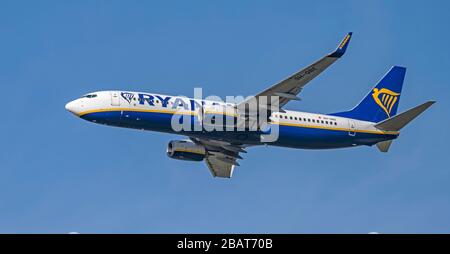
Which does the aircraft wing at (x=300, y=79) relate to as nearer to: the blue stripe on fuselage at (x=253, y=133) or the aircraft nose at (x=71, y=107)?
the blue stripe on fuselage at (x=253, y=133)

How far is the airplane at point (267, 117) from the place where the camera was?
6219cm

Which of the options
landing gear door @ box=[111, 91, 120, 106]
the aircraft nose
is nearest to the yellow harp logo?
landing gear door @ box=[111, 91, 120, 106]

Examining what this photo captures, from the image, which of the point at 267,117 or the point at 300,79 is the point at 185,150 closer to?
the point at 267,117

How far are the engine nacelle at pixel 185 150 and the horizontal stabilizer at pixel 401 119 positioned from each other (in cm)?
1624

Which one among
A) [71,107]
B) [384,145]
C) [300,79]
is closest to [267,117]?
[300,79]

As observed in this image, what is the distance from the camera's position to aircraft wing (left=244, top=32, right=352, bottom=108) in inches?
2219

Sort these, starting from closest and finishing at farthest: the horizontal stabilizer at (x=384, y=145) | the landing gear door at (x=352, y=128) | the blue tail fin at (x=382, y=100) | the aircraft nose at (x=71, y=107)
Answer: the aircraft nose at (x=71, y=107), the landing gear door at (x=352, y=128), the horizontal stabilizer at (x=384, y=145), the blue tail fin at (x=382, y=100)

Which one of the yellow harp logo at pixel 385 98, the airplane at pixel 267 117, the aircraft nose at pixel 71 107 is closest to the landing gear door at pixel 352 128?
the airplane at pixel 267 117

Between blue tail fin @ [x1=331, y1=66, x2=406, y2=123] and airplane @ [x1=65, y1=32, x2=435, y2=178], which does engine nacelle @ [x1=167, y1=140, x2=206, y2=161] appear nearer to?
airplane @ [x1=65, y1=32, x2=435, y2=178]

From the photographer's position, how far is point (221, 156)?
72.9m

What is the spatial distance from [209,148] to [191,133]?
9.09 m

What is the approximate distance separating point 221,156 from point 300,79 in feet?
51.5

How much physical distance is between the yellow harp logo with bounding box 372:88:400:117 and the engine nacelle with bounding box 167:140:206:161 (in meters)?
17.0
